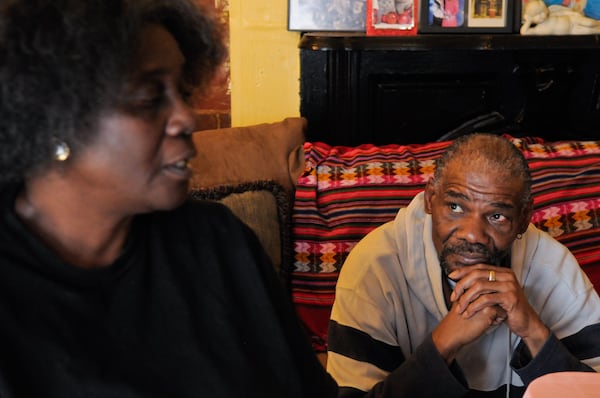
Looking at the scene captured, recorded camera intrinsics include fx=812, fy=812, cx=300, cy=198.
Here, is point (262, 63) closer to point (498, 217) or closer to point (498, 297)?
point (498, 217)

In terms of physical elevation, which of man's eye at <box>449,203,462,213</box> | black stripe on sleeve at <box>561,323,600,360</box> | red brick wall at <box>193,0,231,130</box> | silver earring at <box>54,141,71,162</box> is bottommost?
black stripe on sleeve at <box>561,323,600,360</box>

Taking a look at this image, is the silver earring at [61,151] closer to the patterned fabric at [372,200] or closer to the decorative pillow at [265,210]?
the decorative pillow at [265,210]

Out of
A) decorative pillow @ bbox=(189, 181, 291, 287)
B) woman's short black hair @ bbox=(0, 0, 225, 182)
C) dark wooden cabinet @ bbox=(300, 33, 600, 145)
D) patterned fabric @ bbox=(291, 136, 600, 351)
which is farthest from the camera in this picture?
dark wooden cabinet @ bbox=(300, 33, 600, 145)

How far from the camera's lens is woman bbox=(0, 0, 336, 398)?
36.1 inches

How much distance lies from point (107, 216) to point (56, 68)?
0.69 ft

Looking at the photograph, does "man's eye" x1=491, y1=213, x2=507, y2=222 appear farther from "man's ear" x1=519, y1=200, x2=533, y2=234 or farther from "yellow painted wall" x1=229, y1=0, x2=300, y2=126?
"yellow painted wall" x1=229, y1=0, x2=300, y2=126

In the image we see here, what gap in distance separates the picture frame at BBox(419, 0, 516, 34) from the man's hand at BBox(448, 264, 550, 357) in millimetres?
1193

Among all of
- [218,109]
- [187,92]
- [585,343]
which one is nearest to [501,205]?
[585,343]

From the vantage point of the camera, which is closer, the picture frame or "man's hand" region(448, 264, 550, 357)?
"man's hand" region(448, 264, 550, 357)

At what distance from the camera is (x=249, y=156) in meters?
2.18

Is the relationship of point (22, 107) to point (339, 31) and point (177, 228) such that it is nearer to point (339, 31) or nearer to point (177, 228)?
point (177, 228)

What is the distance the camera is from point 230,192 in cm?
207

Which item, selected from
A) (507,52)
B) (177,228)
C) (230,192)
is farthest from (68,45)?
(507,52)

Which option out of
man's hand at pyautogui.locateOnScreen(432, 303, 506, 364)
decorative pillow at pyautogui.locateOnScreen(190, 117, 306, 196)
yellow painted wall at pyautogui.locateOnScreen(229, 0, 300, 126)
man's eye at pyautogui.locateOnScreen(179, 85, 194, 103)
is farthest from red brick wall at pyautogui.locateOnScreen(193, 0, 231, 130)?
man's eye at pyautogui.locateOnScreen(179, 85, 194, 103)
